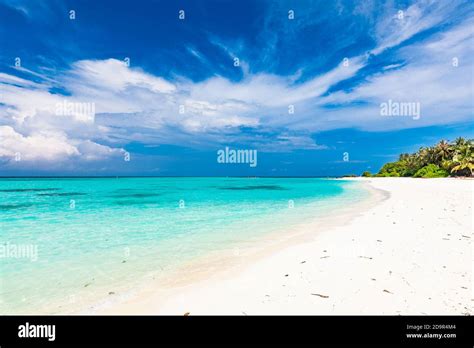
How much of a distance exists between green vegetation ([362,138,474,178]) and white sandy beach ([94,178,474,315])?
70978 mm

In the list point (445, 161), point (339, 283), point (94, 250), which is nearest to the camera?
point (339, 283)

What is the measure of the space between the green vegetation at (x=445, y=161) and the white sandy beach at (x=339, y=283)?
7098 centimetres

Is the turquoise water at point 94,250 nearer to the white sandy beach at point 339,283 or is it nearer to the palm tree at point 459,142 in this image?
the white sandy beach at point 339,283

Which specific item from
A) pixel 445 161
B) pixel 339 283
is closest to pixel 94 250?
pixel 339 283

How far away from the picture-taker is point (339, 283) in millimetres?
4855

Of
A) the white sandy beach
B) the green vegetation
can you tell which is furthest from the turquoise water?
the green vegetation

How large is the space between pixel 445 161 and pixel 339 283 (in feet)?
270

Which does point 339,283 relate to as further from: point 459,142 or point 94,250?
point 459,142

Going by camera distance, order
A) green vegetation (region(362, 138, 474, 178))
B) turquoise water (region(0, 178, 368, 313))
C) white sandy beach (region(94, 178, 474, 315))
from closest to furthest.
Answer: white sandy beach (region(94, 178, 474, 315))
turquoise water (region(0, 178, 368, 313))
green vegetation (region(362, 138, 474, 178))

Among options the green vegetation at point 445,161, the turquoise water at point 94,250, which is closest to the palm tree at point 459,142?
the green vegetation at point 445,161

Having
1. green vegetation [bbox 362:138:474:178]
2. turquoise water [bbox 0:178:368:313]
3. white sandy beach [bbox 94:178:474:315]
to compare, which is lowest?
turquoise water [bbox 0:178:368:313]

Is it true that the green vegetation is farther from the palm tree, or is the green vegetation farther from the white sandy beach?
the white sandy beach

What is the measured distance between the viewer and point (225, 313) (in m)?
3.98

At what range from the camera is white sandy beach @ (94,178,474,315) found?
3982 mm
